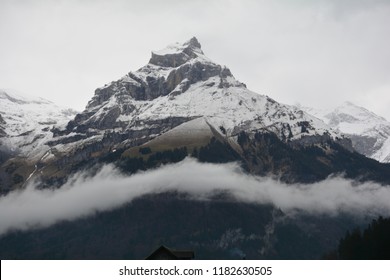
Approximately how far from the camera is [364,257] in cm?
14275

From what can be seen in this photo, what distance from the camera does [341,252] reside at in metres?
Answer: 163
